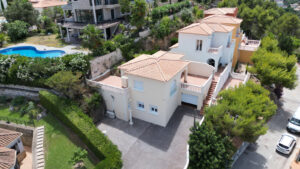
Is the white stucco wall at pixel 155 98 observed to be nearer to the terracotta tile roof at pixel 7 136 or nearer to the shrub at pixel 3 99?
the terracotta tile roof at pixel 7 136

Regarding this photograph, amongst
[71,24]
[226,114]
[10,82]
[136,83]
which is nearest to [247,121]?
[226,114]

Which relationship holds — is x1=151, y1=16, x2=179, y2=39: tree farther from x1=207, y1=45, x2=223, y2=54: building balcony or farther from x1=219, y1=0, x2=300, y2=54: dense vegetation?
x1=219, y1=0, x2=300, y2=54: dense vegetation

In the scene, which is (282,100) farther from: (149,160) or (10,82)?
(10,82)

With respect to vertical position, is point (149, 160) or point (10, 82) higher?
point (10, 82)

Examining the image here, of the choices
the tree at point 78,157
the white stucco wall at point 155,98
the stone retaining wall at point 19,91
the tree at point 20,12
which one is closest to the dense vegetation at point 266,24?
the white stucco wall at point 155,98

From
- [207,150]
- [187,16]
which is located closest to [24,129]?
[207,150]

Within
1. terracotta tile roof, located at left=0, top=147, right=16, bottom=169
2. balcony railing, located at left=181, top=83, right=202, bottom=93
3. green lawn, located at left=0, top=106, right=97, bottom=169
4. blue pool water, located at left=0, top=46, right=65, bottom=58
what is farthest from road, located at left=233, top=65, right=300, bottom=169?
blue pool water, located at left=0, top=46, right=65, bottom=58
